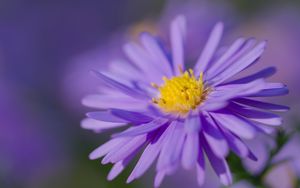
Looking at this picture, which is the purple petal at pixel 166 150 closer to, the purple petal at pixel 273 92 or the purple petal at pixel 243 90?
the purple petal at pixel 243 90

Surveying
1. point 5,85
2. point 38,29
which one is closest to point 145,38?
point 5,85

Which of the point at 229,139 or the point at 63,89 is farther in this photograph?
the point at 63,89

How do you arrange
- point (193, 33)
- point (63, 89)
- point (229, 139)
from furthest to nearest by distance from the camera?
point (63, 89)
point (193, 33)
point (229, 139)

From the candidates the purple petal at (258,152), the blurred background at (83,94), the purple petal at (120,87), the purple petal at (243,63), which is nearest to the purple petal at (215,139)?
the purple petal at (243,63)

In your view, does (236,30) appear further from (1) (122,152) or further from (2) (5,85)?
(1) (122,152)

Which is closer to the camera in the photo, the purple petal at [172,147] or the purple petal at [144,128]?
the purple petal at [172,147]

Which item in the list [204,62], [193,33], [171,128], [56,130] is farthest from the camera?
[56,130]

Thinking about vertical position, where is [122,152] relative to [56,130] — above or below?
below

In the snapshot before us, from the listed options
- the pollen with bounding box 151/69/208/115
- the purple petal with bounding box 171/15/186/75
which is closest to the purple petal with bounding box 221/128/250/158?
the pollen with bounding box 151/69/208/115
